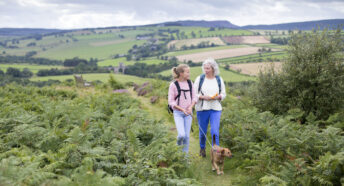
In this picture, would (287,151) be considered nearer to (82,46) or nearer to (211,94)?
(211,94)

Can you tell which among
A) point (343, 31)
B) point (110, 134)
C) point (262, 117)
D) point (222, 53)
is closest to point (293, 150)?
point (262, 117)

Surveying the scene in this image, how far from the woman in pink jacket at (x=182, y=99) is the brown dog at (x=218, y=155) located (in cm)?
77

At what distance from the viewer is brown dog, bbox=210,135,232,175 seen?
6336mm

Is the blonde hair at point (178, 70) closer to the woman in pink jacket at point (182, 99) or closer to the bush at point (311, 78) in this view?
the woman in pink jacket at point (182, 99)

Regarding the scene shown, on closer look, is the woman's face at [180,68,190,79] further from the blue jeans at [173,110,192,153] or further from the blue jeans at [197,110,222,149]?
the blue jeans at [197,110,222,149]

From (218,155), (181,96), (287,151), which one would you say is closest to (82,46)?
(181,96)

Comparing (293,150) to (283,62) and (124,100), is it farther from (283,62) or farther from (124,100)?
(124,100)

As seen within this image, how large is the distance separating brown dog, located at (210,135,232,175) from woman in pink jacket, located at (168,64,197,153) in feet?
2.54

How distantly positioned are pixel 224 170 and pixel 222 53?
242 feet

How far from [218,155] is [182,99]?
5.72 feet

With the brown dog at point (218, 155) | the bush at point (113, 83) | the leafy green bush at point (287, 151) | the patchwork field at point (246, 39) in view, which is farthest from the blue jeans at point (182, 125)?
the patchwork field at point (246, 39)

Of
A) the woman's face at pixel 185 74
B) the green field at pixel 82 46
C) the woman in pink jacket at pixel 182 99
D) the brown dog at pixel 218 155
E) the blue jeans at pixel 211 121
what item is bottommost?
the brown dog at pixel 218 155

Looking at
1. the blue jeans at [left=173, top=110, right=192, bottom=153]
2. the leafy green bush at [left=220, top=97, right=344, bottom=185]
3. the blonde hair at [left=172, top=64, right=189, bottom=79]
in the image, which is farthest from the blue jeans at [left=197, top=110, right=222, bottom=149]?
the blonde hair at [left=172, top=64, right=189, bottom=79]

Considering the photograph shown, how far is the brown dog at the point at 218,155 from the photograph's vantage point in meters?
6.34
